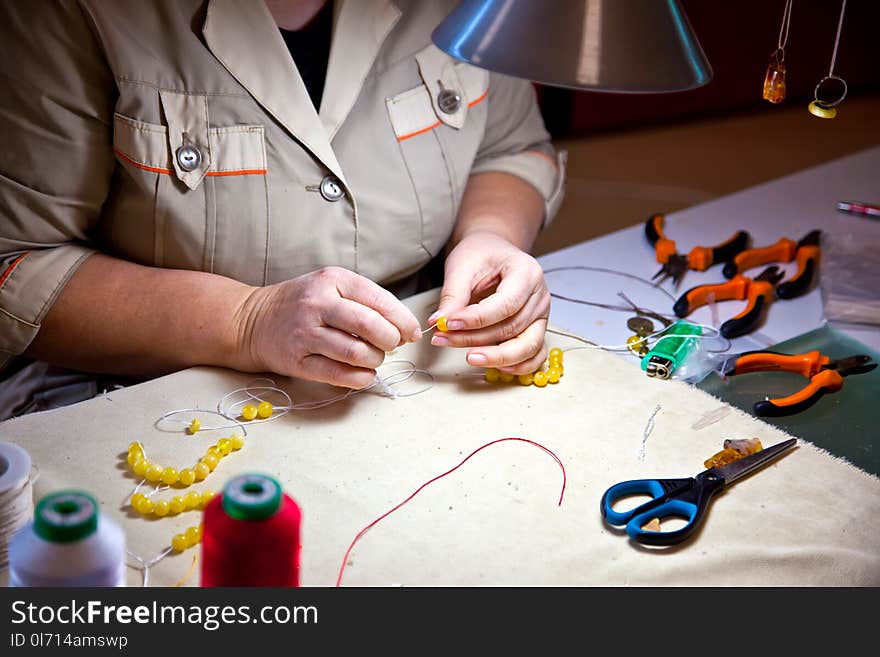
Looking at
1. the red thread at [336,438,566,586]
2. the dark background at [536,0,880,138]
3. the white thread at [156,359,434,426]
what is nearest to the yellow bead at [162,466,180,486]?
the white thread at [156,359,434,426]

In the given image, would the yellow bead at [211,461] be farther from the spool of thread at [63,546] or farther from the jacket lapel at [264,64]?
the jacket lapel at [264,64]

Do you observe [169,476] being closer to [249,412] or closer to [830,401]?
[249,412]

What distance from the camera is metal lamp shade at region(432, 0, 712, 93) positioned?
794 mm

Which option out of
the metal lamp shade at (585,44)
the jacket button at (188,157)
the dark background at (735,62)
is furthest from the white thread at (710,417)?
the dark background at (735,62)

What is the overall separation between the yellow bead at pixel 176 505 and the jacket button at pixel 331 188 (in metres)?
0.49

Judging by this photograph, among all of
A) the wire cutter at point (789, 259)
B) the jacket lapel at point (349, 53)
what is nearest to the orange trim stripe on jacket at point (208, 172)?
the jacket lapel at point (349, 53)

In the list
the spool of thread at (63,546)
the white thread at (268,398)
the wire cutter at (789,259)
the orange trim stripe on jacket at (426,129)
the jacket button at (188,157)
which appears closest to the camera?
the spool of thread at (63,546)

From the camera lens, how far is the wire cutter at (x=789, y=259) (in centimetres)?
150

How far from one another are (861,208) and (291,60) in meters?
1.09

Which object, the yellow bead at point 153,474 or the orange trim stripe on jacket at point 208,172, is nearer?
the yellow bead at point 153,474

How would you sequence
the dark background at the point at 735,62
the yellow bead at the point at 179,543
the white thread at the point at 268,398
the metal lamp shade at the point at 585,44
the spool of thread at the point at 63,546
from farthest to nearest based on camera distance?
the dark background at the point at 735,62 → the white thread at the point at 268,398 → the yellow bead at the point at 179,543 → the metal lamp shade at the point at 585,44 → the spool of thread at the point at 63,546

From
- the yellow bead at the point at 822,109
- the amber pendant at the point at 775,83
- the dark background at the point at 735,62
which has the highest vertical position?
the amber pendant at the point at 775,83

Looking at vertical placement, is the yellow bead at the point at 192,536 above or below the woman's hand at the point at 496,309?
below

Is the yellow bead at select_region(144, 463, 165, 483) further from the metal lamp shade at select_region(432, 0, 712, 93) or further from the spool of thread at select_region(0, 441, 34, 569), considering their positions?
the metal lamp shade at select_region(432, 0, 712, 93)
